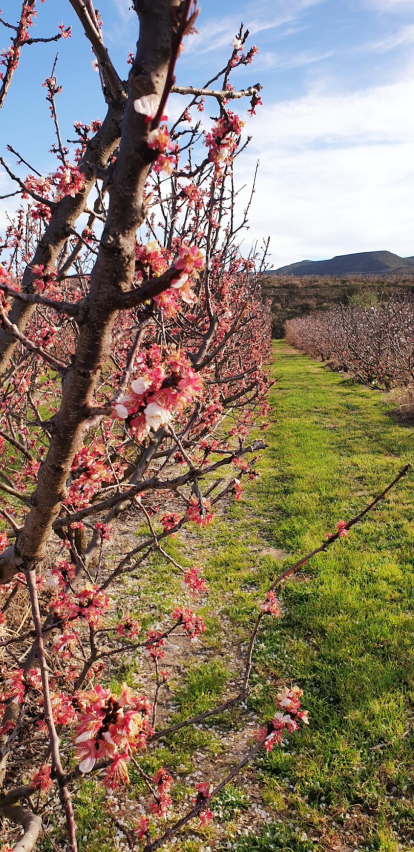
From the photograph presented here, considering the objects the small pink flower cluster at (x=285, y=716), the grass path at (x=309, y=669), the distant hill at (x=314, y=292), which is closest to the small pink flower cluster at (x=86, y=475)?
the small pink flower cluster at (x=285, y=716)

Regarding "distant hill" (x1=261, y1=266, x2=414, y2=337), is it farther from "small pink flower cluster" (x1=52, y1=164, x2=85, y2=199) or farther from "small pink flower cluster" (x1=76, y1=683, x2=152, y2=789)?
"small pink flower cluster" (x1=76, y1=683, x2=152, y2=789)

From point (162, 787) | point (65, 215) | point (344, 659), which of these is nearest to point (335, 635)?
point (344, 659)

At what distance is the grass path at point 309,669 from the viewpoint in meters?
2.78

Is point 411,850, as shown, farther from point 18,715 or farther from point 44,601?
point 44,601

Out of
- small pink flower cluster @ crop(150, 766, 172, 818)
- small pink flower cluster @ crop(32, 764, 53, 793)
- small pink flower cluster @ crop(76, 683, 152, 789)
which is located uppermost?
small pink flower cluster @ crop(76, 683, 152, 789)

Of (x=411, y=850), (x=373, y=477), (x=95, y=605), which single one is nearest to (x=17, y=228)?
(x=95, y=605)

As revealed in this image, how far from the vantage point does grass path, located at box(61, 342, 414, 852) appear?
9.11 feet

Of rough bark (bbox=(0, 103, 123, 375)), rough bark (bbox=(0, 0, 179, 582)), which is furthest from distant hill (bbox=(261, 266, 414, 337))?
rough bark (bbox=(0, 0, 179, 582))

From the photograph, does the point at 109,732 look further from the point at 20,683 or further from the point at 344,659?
the point at 344,659

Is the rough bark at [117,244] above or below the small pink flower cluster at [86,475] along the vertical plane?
above

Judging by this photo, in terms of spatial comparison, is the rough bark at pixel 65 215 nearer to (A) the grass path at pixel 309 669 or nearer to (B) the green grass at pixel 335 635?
(A) the grass path at pixel 309 669

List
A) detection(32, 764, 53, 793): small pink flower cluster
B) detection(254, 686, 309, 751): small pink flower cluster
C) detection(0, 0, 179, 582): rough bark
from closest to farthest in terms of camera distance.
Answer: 1. detection(0, 0, 179, 582): rough bark
2. detection(254, 686, 309, 751): small pink flower cluster
3. detection(32, 764, 53, 793): small pink flower cluster

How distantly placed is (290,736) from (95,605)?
2194mm

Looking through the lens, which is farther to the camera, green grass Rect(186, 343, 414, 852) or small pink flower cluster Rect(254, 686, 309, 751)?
green grass Rect(186, 343, 414, 852)
